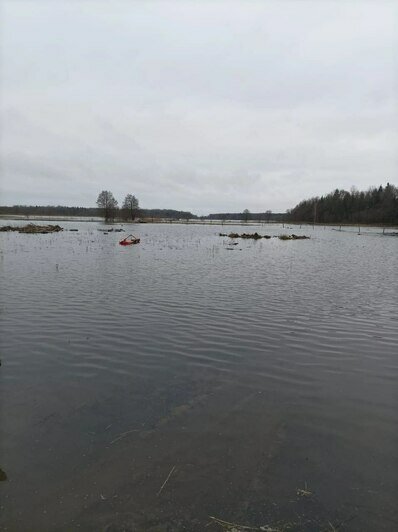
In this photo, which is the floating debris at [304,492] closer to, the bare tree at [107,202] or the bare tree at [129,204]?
the bare tree at [107,202]

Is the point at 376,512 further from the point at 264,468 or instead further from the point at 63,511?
the point at 63,511

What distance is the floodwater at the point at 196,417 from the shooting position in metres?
5.01

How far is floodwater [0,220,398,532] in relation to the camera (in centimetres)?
501

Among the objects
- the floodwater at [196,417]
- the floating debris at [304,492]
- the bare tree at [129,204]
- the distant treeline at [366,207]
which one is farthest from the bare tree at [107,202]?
the floating debris at [304,492]

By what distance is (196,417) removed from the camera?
23.7 ft

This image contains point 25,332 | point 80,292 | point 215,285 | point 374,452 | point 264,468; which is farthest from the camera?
point 215,285

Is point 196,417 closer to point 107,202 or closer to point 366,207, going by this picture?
point 107,202

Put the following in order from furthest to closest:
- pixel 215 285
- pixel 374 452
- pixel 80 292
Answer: pixel 215 285
pixel 80 292
pixel 374 452

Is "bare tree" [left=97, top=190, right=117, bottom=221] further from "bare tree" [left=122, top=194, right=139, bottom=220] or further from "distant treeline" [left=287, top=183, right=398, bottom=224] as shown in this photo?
"distant treeline" [left=287, top=183, right=398, bottom=224]

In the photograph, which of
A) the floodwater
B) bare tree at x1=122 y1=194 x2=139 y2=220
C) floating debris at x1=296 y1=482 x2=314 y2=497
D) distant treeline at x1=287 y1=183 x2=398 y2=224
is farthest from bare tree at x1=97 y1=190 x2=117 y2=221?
floating debris at x1=296 y1=482 x2=314 y2=497

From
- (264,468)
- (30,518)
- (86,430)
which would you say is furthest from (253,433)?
(30,518)

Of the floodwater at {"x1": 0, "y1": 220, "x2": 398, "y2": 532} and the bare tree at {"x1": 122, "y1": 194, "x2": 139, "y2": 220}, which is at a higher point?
the bare tree at {"x1": 122, "y1": 194, "x2": 139, "y2": 220}

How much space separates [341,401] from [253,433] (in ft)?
8.32

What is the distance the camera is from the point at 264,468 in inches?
228
